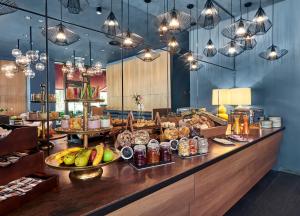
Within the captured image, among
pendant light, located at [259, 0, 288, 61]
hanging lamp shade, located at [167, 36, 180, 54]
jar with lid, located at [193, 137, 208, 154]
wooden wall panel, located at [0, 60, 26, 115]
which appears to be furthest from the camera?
wooden wall panel, located at [0, 60, 26, 115]

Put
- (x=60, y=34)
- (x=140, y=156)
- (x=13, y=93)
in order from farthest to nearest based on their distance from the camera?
(x=13, y=93) < (x=60, y=34) < (x=140, y=156)

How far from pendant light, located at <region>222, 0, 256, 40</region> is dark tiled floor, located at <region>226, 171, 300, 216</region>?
212cm

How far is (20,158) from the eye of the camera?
950mm

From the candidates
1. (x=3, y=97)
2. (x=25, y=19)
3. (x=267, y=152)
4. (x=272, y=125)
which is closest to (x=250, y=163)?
(x=267, y=152)

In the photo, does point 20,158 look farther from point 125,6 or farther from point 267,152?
point 125,6

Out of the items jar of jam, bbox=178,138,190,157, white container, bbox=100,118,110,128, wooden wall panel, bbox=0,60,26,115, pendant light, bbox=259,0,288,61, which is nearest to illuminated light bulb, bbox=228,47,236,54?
pendant light, bbox=259,0,288,61

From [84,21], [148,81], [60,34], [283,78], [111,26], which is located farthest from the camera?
[148,81]

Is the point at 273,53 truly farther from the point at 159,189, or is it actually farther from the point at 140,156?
the point at 159,189

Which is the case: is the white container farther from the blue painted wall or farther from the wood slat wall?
the wood slat wall

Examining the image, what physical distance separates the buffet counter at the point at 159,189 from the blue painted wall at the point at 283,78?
7.01 feet

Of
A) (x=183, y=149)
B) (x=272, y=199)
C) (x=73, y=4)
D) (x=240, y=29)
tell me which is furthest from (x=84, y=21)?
(x=272, y=199)

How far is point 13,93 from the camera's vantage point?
9.40 metres

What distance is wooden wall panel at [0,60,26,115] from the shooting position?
917 cm

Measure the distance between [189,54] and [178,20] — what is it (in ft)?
4.72
